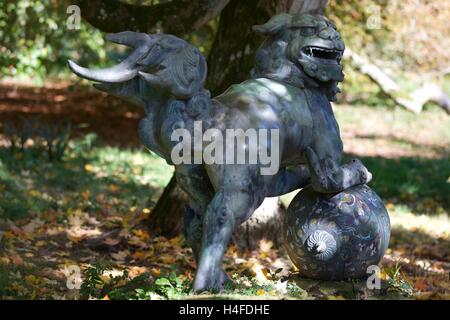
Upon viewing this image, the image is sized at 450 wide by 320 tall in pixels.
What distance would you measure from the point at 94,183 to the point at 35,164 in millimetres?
947

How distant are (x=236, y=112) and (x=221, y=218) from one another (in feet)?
1.91

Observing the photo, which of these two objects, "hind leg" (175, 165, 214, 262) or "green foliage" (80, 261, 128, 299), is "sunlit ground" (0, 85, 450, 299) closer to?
"green foliage" (80, 261, 128, 299)

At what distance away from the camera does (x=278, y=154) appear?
428cm

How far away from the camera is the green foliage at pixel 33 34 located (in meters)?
10.3

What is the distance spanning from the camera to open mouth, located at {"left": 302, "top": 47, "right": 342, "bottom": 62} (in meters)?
4.50

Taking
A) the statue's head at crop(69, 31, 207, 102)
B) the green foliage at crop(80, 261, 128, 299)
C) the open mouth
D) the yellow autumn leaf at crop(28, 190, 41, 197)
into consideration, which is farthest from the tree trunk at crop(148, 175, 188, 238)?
the statue's head at crop(69, 31, 207, 102)

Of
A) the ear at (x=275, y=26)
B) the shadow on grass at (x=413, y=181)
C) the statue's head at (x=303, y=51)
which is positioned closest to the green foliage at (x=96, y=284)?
the statue's head at (x=303, y=51)

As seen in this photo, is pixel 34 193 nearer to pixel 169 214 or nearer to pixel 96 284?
pixel 169 214

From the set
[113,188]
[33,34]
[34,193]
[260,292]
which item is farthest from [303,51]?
[33,34]

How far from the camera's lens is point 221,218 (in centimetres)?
417

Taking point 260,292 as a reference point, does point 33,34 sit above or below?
above

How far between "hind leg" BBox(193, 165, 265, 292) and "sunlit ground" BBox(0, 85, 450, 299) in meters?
0.18

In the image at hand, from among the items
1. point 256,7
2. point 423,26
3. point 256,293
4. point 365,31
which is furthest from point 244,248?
point 423,26
